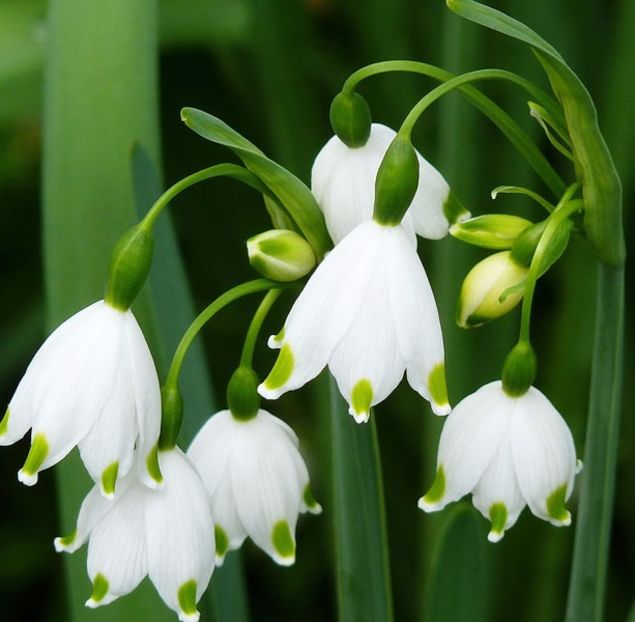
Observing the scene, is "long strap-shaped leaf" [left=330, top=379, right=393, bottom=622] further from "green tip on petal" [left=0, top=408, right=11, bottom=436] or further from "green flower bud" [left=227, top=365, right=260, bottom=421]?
"green tip on petal" [left=0, top=408, right=11, bottom=436]

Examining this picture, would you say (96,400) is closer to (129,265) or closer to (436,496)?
(129,265)

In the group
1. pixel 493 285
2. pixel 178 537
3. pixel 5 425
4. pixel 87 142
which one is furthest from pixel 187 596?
pixel 87 142

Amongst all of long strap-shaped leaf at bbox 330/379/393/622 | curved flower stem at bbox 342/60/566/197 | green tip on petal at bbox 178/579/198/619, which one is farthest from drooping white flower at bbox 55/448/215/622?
curved flower stem at bbox 342/60/566/197

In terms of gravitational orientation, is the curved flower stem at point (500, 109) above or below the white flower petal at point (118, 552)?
above

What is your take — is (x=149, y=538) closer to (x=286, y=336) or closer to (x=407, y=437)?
(x=286, y=336)

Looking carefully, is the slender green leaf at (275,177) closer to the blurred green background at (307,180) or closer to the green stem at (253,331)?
the green stem at (253,331)

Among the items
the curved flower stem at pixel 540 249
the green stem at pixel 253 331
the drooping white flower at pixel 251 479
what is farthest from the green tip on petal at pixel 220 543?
the curved flower stem at pixel 540 249
